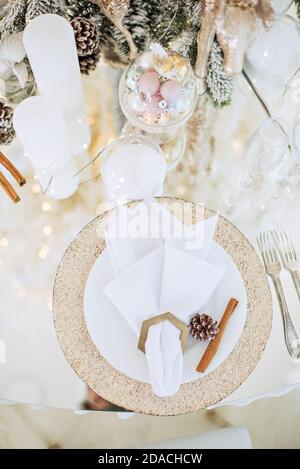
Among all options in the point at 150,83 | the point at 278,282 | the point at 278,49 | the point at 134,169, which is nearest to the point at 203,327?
the point at 278,282

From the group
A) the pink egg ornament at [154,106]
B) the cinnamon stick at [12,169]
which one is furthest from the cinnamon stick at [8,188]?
the pink egg ornament at [154,106]

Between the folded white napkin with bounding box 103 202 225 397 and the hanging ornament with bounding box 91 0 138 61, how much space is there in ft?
0.96

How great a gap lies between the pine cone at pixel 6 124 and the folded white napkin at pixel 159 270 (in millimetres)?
246

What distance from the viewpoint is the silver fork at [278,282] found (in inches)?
34.2

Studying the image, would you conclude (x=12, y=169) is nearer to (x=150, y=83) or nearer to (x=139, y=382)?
(x=150, y=83)

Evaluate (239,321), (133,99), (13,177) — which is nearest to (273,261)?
(239,321)

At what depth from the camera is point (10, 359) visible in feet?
2.83

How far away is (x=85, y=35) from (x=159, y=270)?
408 millimetres

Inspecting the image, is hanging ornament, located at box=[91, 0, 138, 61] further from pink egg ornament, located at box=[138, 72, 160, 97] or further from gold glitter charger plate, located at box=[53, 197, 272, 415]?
gold glitter charger plate, located at box=[53, 197, 272, 415]

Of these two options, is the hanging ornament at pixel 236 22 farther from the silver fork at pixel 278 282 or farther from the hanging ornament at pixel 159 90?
the silver fork at pixel 278 282

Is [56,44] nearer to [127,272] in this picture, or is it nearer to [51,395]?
[127,272]

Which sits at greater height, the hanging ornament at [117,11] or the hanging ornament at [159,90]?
the hanging ornament at [117,11]

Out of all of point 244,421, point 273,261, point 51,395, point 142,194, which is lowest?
Result: point 244,421

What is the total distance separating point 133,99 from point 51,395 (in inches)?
18.5
